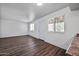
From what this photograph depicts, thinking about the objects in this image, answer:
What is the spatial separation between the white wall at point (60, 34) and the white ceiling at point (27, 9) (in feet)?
0.28

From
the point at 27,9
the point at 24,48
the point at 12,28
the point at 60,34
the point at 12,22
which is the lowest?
the point at 24,48

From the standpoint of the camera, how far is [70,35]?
4.89 ft

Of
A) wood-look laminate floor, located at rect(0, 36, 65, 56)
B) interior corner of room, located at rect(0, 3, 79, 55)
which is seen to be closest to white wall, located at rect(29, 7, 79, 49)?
interior corner of room, located at rect(0, 3, 79, 55)

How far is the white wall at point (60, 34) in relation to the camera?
1473 mm

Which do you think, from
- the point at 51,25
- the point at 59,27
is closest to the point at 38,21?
the point at 51,25

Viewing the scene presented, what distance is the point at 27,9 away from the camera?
5.20 feet

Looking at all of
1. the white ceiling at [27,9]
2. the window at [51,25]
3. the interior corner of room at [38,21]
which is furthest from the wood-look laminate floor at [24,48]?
the white ceiling at [27,9]

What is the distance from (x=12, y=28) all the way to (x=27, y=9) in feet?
1.40

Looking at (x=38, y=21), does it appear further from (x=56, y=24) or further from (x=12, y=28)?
(x=12, y=28)

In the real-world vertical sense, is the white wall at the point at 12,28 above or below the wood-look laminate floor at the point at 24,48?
above

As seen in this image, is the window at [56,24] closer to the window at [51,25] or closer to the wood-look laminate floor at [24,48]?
the window at [51,25]

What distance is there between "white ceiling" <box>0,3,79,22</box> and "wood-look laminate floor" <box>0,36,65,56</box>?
387mm

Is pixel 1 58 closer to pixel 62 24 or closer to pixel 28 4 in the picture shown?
pixel 28 4

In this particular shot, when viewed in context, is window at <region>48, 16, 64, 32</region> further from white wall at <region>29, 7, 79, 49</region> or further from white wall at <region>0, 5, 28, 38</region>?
white wall at <region>0, 5, 28, 38</region>
